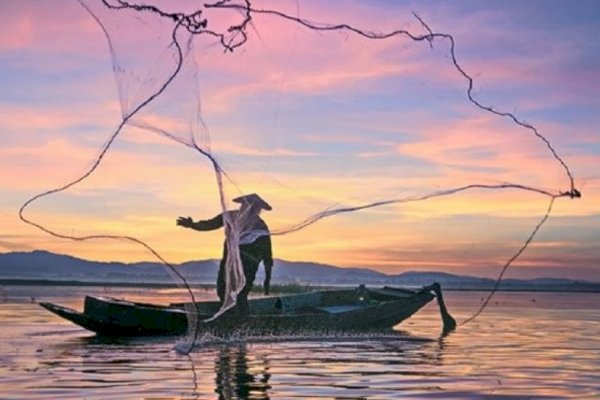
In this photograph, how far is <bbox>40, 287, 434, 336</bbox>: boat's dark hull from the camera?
74.6 feet

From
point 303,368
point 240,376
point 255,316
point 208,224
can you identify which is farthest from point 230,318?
point 240,376

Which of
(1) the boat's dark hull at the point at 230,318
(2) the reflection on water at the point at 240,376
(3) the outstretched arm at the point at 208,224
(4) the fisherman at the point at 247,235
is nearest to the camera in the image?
(2) the reflection on water at the point at 240,376

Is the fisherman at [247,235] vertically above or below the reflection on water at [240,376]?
above

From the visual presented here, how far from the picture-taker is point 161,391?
13.5 metres

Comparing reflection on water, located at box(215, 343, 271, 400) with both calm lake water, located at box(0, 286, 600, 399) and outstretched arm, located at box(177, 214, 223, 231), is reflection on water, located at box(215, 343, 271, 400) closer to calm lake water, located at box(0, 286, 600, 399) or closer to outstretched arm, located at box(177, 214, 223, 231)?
calm lake water, located at box(0, 286, 600, 399)

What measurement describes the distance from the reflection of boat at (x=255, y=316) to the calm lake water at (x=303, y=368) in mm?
530

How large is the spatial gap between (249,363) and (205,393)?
12.6ft

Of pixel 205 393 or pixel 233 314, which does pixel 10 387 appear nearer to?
pixel 205 393

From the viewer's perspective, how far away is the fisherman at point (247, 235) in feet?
64.5

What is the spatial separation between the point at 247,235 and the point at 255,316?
2.73m

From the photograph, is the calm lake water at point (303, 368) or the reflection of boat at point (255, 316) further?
the reflection of boat at point (255, 316)

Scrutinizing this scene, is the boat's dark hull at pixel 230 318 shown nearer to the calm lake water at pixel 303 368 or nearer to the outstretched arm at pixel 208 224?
the calm lake water at pixel 303 368

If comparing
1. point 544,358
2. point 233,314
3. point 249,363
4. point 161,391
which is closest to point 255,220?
point 233,314

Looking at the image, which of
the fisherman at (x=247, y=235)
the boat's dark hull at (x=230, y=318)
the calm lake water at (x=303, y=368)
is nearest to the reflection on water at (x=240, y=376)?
the calm lake water at (x=303, y=368)
